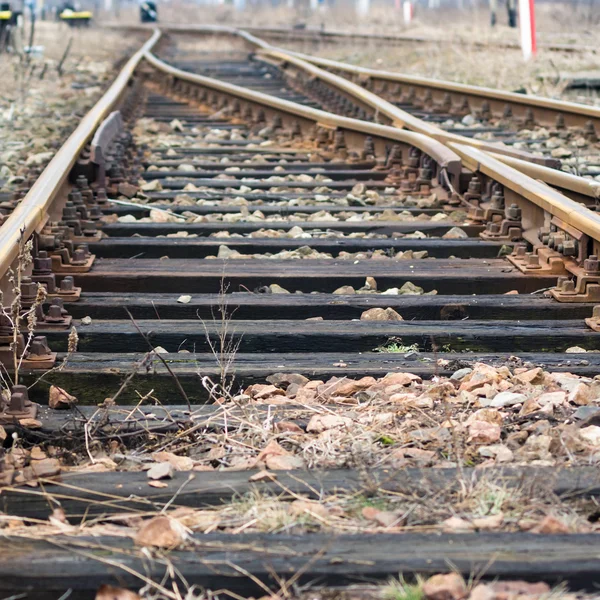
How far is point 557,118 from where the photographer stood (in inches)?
364

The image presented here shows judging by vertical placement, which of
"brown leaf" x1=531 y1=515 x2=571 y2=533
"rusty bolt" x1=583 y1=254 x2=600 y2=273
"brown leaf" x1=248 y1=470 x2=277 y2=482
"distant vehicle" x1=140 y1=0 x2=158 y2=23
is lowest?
"brown leaf" x1=248 y1=470 x2=277 y2=482

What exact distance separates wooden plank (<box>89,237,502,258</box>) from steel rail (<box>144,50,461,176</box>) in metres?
1.12

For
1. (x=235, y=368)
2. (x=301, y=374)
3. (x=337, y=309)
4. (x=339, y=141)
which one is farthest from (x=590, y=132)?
(x=235, y=368)

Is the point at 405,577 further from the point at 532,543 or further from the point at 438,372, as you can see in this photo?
the point at 438,372

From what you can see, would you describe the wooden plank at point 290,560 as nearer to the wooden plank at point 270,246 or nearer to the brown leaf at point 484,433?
the brown leaf at point 484,433

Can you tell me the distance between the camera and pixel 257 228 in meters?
5.94

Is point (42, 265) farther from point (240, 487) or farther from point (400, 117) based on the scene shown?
point (400, 117)

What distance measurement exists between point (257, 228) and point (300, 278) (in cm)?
116

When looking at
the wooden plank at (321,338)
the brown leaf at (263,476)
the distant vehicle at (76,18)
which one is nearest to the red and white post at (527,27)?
the wooden plank at (321,338)

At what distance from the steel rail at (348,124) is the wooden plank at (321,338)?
247cm

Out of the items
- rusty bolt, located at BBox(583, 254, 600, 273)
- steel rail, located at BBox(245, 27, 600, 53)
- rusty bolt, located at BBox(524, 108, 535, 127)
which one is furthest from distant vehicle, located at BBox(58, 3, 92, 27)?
rusty bolt, located at BBox(583, 254, 600, 273)

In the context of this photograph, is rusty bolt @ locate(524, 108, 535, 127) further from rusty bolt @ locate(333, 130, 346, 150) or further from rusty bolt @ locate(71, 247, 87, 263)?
rusty bolt @ locate(71, 247, 87, 263)

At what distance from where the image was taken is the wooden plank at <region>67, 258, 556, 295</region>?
189 inches

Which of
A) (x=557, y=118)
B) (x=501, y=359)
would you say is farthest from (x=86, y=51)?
(x=501, y=359)
